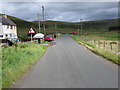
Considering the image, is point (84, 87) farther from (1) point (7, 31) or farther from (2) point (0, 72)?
(1) point (7, 31)

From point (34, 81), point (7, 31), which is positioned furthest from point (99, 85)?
point (7, 31)

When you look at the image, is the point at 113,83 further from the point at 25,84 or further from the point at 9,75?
the point at 9,75

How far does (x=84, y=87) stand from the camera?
622 centimetres

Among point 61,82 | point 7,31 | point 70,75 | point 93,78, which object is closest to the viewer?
point 61,82

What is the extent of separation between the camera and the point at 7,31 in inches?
1861

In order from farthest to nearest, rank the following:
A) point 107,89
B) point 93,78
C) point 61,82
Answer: point 93,78 < point 61,82 < point 107,89

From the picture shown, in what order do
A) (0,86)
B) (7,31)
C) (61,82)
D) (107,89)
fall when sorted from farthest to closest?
(7,31) → (61,82) → (0,86) → (107,89)

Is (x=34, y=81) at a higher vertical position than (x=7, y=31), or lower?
lower

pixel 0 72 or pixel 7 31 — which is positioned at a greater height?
pixel 7 31

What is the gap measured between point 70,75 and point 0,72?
349 centimetres

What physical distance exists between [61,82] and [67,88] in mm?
791

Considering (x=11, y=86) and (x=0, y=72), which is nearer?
(x=11, y=86)

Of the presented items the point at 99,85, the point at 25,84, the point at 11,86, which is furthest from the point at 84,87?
the point at 11,86

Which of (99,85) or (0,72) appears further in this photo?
(0,72)
